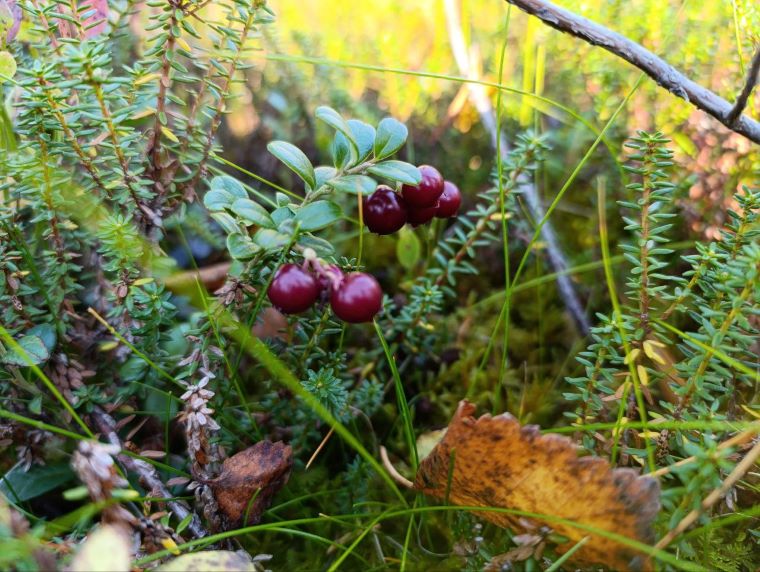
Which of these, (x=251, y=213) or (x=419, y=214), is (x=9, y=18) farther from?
(x=419, y=214)

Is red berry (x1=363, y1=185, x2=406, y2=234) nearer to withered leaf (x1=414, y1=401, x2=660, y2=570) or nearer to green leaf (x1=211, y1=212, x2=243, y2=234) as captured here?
green leaf (x1=211, y1=212, x2=243, y2=234)

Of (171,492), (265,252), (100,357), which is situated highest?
(265,252)

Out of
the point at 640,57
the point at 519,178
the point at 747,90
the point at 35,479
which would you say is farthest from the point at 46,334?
the point at 747,90

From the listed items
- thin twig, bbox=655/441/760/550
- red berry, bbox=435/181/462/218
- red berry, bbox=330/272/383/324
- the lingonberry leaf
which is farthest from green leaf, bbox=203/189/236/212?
thin twig, bbox=655/441/760/550

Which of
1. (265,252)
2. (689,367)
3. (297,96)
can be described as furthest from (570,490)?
(297,96)

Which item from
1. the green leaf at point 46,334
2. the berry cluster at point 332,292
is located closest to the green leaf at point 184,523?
the berry cluster at point 332,292

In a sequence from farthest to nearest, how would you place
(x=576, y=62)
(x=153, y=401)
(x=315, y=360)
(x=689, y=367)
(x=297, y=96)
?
(x=297, y=96)
(x=576, y=62)
(x=315, y=360)
(x=153, y=401)
(x=689, y=367)

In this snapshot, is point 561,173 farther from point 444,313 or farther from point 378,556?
point 378,556
